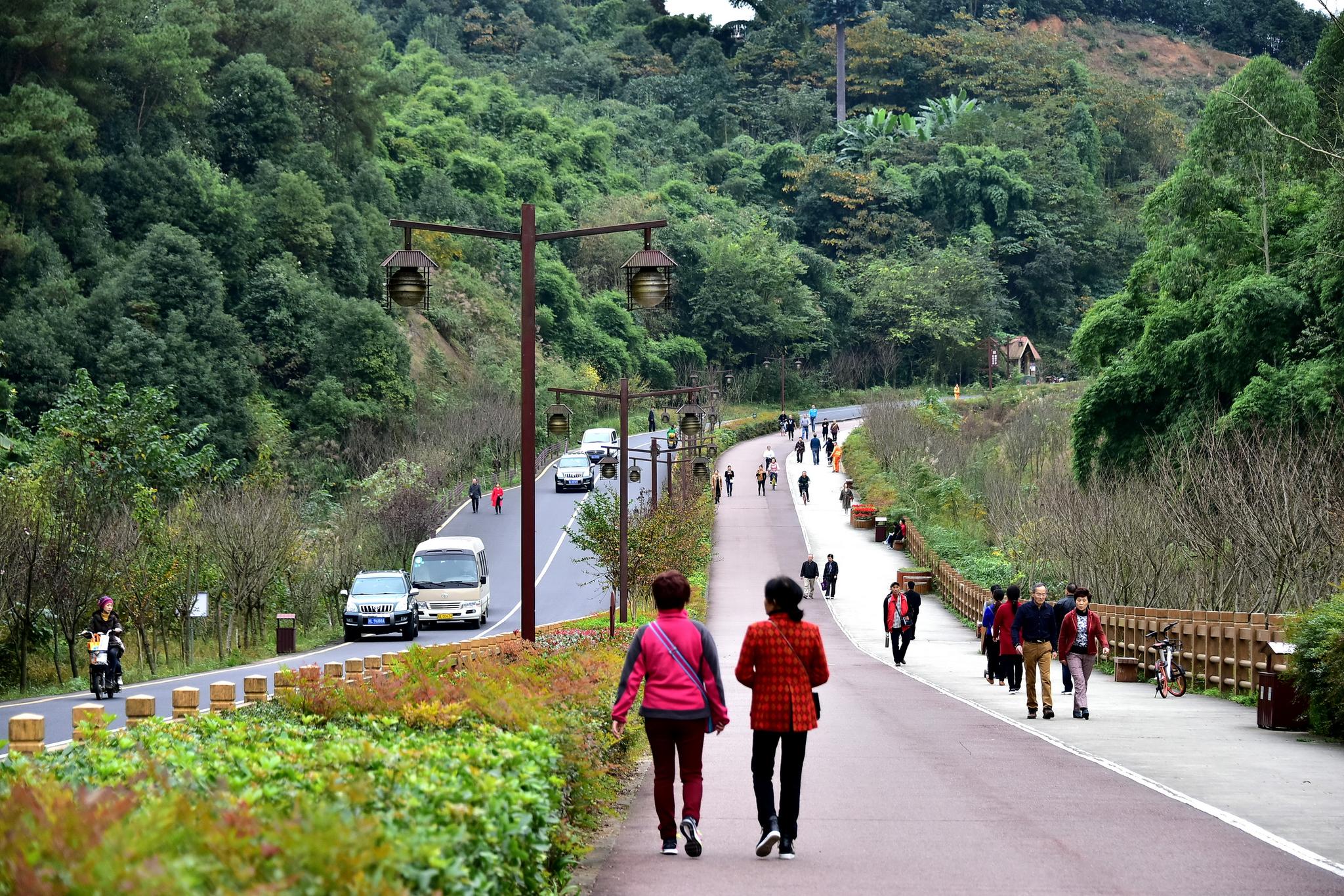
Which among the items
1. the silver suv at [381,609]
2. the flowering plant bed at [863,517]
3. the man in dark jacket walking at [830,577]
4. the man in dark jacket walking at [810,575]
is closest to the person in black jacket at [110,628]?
the silver suv at [381,609]

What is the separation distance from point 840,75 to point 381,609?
367ft

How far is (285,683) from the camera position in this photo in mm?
11688

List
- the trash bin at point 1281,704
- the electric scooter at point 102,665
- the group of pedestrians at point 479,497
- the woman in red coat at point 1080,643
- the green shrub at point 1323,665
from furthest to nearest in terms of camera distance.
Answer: the group of pedestrians at point 479,497 → the electric scooter at point 102,665 → the woman in red coat at point 1080,643 → the trash bin at point 1281,704 → the green shrub at point 1323,665

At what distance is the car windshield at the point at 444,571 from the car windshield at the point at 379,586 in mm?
2630

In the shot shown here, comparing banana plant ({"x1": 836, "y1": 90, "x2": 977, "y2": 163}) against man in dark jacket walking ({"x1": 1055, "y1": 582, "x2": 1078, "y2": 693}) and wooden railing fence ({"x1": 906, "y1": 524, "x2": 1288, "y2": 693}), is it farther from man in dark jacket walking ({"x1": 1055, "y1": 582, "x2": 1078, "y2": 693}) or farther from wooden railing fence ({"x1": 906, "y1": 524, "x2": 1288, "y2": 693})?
man in dark jacket walking ({"x1": 1055, "y1": 582, "x2": 1078, "y2": 693})

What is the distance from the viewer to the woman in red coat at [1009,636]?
768 inches

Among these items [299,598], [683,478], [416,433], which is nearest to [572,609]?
[299,598]

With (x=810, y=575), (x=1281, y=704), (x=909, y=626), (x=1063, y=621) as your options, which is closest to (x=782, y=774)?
(x=1281, y=704)

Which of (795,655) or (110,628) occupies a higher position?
(795,655)

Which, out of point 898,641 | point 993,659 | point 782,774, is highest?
point 782,774

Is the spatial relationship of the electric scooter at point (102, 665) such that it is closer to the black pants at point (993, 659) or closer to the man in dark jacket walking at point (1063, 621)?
the black pants at point (993, 659)

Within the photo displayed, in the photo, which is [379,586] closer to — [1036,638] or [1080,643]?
[1036,638]

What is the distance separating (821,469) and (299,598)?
39.3 metres

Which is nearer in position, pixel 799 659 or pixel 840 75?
pixel 799 659
